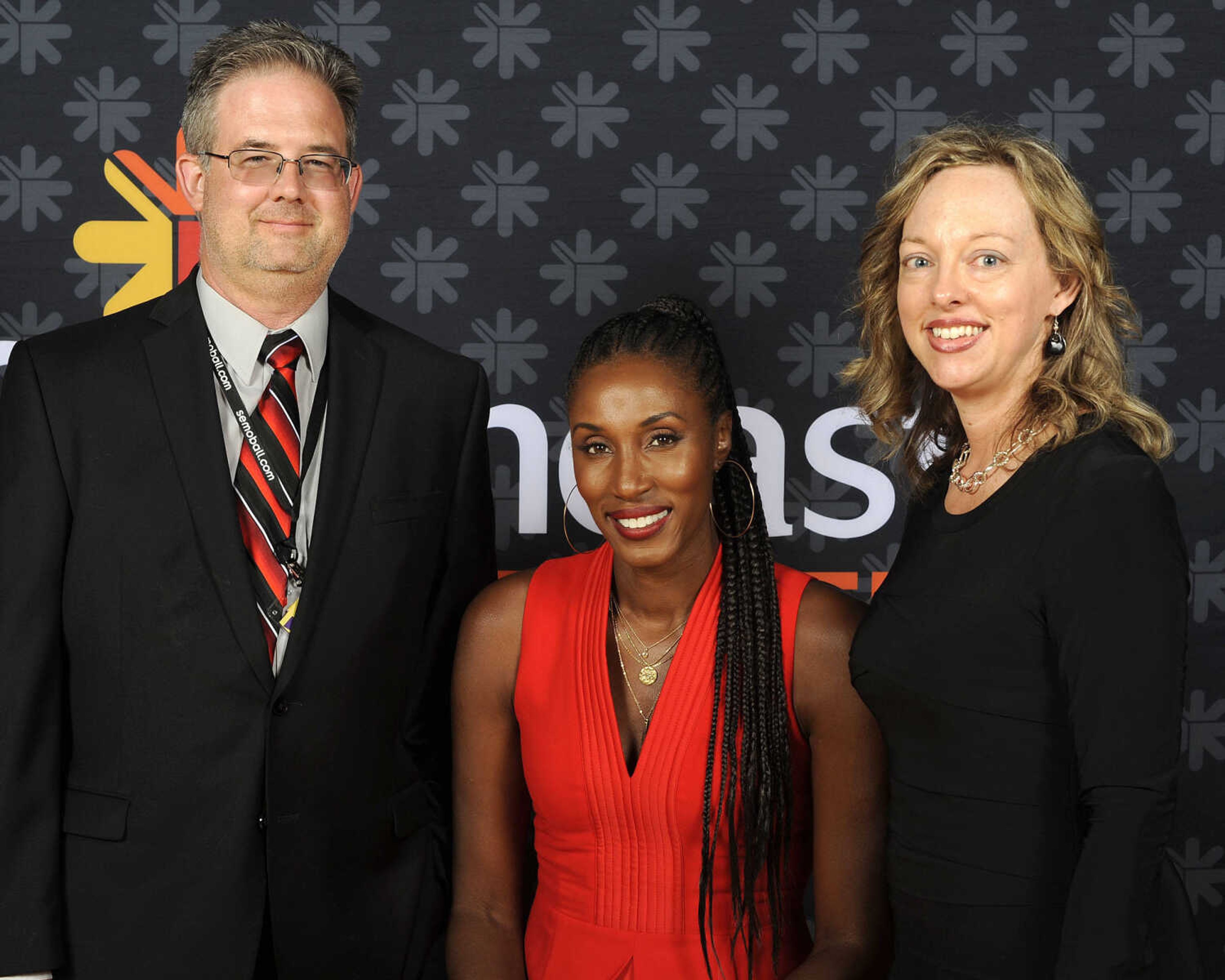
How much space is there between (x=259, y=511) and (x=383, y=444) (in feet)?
0.73

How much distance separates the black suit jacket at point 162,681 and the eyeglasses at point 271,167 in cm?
19

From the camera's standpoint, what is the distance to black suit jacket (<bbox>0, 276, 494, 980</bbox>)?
173 cm

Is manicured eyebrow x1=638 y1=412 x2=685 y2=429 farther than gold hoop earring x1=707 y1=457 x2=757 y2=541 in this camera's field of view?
No

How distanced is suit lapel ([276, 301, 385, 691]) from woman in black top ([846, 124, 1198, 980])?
30.4 inches

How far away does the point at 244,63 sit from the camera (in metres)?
1.82

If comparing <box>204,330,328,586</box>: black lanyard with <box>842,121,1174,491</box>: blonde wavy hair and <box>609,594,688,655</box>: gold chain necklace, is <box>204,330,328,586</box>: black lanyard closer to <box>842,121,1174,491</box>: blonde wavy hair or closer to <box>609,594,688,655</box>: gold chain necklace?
<box>609,594,688,655</box>: gold chain necklace

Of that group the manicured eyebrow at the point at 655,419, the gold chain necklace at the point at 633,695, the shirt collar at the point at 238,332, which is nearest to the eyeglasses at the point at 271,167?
the shirt collar at the point at 238,332

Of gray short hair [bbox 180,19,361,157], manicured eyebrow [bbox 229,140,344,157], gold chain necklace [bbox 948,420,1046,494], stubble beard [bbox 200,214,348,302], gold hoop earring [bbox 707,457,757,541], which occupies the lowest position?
gold hoop earring [bbox 707,457,757,541]

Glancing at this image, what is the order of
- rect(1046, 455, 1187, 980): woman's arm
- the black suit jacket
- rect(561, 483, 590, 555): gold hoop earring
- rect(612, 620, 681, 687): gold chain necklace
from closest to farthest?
1. rect(1046, 455, 1187, 980): woman's arm
2. the black suit jacket
3. rect(612, 620, 681, 687): gold chain necklace
4. rect(561, 483, 590, 555): gold hoop earring

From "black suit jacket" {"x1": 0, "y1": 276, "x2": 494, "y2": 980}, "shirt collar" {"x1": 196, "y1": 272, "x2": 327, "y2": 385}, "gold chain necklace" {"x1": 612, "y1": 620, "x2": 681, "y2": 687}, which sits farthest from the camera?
"gold chain necklace" {"x1": 612, "y1": 620, "x2": 681, "y2": 687}

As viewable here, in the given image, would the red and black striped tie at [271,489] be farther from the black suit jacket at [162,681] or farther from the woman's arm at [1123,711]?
the woman's arm at [1123,711]

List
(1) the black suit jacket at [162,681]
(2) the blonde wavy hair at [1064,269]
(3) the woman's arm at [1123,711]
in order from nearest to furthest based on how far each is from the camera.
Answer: (3) the woman's arm at [1123,711]
(2) the blonde wavy hair at [1064,269]
(1) the black suit jacket at [162,681]

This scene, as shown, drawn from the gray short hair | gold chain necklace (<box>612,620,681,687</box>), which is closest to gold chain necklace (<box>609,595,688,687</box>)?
gold chain necklace (<box>612,620,681,687</box>)

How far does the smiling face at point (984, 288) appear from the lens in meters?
1.66
